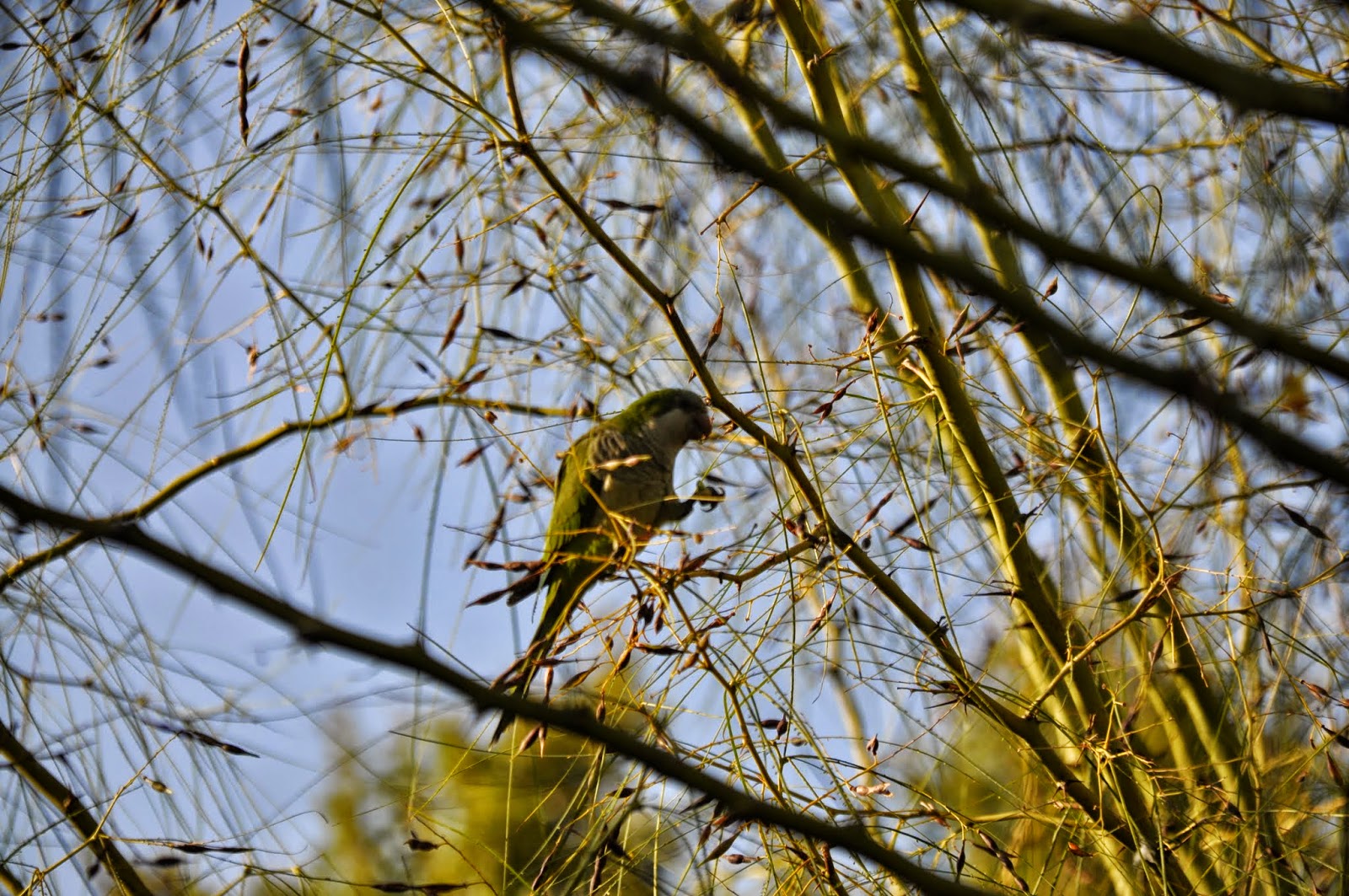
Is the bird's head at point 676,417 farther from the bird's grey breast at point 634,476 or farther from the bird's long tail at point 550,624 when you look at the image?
the bird's long tail at point 550,624

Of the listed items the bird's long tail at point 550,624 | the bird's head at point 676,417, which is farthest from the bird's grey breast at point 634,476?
the bird's long tail at point 550,624

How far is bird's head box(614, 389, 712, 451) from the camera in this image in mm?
3768

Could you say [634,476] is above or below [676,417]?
below

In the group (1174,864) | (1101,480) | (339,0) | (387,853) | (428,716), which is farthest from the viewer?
(387,853)

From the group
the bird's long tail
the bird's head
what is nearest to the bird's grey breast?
the bird's head

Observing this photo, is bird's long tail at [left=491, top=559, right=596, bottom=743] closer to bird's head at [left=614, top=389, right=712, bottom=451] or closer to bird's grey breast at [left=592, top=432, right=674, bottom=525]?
bird's grey breast at [left=592, top=432, right=674, bottom=525]

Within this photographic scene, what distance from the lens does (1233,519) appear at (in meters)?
2.48

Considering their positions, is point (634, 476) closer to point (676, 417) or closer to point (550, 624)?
point (676, 417)

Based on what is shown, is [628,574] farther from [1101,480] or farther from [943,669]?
[1101,480]

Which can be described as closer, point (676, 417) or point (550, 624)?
point (550, 624)

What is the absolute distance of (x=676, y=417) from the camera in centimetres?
378

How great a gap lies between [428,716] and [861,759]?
4.55 ft

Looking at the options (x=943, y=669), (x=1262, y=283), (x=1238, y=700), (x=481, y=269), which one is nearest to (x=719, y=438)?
(x=481, y=269)

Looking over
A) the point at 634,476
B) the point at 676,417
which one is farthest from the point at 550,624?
the point at 676,417
